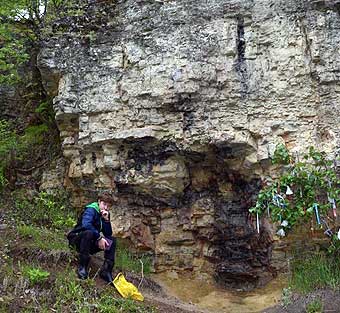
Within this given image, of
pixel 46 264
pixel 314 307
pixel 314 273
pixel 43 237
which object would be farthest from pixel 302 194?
pixel 43 237

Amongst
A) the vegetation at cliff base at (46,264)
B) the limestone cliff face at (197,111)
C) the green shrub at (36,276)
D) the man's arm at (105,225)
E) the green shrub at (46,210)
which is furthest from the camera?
the green shrub at (46,210)

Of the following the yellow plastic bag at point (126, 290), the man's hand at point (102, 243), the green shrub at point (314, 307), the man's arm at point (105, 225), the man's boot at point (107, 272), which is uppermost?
the man's arm at point (105, 225)

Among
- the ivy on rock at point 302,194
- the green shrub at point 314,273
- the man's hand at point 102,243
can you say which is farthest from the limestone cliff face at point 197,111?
the man's hand at point 102,243

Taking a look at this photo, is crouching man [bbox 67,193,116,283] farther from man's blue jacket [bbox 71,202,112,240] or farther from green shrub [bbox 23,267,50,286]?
green shrub [bbox 23,267,50,286]

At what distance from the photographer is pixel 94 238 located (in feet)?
20.6

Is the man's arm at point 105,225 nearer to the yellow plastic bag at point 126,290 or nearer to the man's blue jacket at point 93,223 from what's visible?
the man's blue jacket at point 93,223

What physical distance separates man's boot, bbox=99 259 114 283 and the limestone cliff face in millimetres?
1513

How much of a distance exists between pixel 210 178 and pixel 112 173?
155 cm

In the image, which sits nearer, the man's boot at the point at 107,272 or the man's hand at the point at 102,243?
Answer: the man's hand at the point at 102,243

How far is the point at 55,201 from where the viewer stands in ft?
27.9

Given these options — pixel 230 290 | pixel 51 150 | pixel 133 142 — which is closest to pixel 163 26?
pixel 133 142

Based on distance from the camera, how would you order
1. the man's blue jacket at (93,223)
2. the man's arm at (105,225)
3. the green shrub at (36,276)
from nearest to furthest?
the green shrub at (36,276) < the man's blue jacket at (93,223) < the man's arm at (105,225)

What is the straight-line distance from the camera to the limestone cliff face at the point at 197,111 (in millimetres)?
7430

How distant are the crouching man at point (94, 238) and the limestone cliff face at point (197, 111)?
4.50 ft
